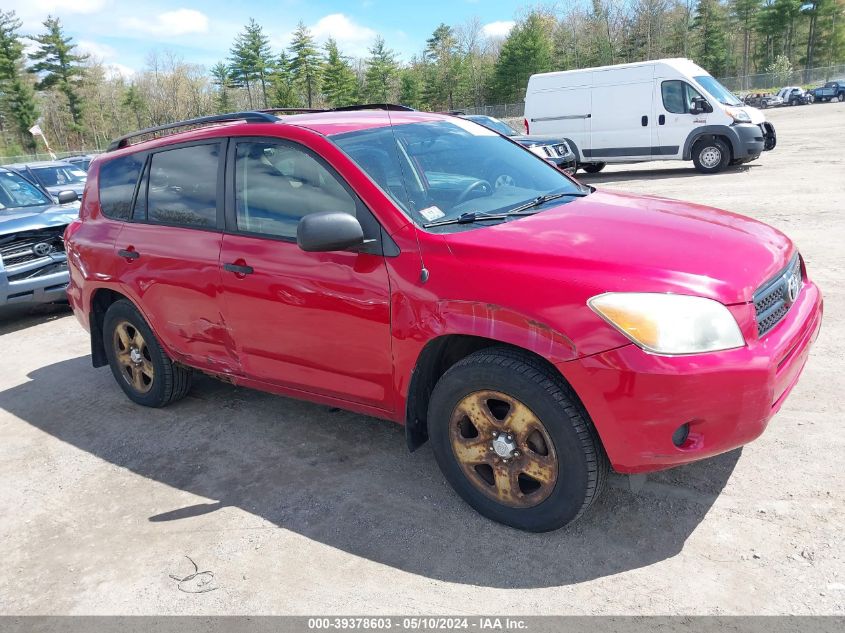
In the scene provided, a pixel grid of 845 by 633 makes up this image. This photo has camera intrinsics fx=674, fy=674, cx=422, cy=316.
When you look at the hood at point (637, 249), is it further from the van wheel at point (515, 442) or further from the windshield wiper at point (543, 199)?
the van wheel at point (515, 442)

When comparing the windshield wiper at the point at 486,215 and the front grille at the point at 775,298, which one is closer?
the front grille at the point at 775,298

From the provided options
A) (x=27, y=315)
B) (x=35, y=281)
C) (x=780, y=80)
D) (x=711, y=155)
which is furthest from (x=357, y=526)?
(x=780, y=80)

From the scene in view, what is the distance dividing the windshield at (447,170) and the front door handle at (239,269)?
838 millimetres

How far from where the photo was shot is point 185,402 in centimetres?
492

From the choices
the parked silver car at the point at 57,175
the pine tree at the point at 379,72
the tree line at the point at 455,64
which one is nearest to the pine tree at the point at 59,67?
the tree line at the point at 455,64

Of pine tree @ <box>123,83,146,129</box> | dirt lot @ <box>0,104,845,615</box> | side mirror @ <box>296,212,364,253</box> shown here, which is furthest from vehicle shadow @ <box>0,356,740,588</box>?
pine tree @ <box>123,83,146,129</box>

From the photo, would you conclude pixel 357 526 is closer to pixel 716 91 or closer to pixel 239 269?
pixel 239 269

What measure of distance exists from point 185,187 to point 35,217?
475 centimetres

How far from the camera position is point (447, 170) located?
11.8 ft

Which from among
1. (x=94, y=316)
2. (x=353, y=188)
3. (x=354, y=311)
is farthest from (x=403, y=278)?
(x=94, y=316)

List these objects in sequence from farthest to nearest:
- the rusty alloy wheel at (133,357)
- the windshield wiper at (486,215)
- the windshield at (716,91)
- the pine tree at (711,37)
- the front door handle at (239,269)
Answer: the pine tree at (711,37) < the windshield at (716,91) < the rusty alloy wheel at (133,357) < the front door handle at (239,269) < the windshield wiper at (486,215)

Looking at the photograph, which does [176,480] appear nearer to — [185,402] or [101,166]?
[185,402]

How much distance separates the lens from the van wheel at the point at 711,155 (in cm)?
1474

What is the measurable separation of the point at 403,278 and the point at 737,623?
1.85m
